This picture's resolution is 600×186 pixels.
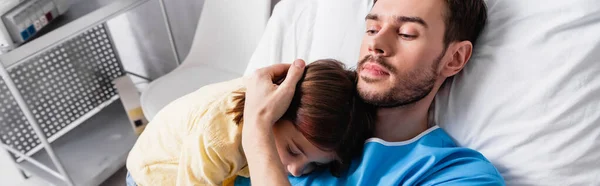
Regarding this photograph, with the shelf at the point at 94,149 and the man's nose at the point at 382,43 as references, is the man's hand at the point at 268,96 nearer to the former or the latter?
the man's nose at the point at 382,43

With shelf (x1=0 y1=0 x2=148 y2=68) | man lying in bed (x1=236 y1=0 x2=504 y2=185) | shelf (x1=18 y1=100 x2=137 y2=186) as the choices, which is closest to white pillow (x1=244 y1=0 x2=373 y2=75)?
man lying in bed (x1=236 y1=0 x2=504 y2=185)

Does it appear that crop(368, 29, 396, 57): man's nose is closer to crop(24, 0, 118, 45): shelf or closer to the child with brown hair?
the child with brown hair

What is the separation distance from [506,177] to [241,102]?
53cm

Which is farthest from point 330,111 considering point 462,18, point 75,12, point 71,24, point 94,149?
point 94,149

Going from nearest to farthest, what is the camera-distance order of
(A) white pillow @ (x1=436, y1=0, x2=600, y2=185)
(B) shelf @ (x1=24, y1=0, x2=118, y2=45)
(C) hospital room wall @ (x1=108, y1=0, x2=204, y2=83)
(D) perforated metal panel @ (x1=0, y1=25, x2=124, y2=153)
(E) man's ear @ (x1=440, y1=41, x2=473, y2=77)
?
(A) white pillow @ (x1=436, y1=0, x2=600, y2=185) → (E) man's ear @ (x1=440, y1=41, x2=473, y2=77) → (B) shelf @ (x1=24, y1=0, x2=118, y2=45) → (D) perforated metal panel @ (x1=0, y1=25, x2=124, y2=153) → (C) hospital room wall @ (x1=108, y1=0, x2=204, y2=83)

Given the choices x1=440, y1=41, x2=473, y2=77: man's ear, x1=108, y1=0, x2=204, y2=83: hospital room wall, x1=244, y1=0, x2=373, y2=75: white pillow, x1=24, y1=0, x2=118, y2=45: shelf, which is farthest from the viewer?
x1=108, y1=0, x2=204, y2=83: hospital room wall

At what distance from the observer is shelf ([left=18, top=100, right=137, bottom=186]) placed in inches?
58.7

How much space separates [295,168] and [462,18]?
44 centimetres

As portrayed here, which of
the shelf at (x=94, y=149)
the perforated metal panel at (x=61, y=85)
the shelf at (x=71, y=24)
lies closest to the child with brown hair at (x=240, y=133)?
the shelf at (x=71, y=24)

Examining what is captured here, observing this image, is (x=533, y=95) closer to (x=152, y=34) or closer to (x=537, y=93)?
(x=537, y=93)

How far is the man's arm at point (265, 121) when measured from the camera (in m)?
0.68

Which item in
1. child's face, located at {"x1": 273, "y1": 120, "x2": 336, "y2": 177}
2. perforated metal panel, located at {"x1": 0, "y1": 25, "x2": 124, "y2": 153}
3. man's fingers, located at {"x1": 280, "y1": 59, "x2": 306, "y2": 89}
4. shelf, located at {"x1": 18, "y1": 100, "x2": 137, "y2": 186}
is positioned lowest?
shelf, located at {"x1": 18, "y1": 100, "x2": 137, "y2": 186}

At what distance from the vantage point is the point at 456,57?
0.80 meters

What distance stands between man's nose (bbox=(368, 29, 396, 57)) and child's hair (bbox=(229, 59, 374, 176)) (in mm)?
78
